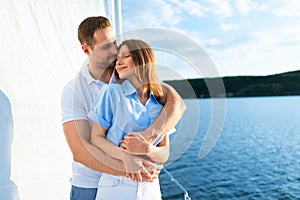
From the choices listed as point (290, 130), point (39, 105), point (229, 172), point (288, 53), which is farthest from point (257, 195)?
point (288, 53)

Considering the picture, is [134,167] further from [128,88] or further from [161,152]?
[128,88]

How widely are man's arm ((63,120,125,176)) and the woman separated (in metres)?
0.02

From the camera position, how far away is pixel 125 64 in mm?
1111

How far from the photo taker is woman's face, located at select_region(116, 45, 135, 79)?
3.63 feet

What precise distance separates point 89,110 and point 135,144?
0.26 meters

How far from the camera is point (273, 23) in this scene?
28391 mm

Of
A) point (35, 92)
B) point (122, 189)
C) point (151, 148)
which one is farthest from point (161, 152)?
point (35, 92)

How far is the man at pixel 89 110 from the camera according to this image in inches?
43.9

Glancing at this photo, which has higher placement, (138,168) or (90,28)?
(90,28)

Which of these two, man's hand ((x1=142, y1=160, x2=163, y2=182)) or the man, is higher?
the man

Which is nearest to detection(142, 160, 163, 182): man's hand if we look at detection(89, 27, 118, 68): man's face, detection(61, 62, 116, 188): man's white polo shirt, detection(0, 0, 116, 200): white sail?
detection(61, 62, 116, 188): man's white polo shirt

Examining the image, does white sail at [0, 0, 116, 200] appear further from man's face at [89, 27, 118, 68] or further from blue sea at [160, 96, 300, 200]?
blue sea at [160, 96, 300, 200]

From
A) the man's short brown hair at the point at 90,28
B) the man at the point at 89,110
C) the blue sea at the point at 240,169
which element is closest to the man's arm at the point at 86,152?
the man at the point at 89,110

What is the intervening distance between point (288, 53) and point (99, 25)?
2828 cm
